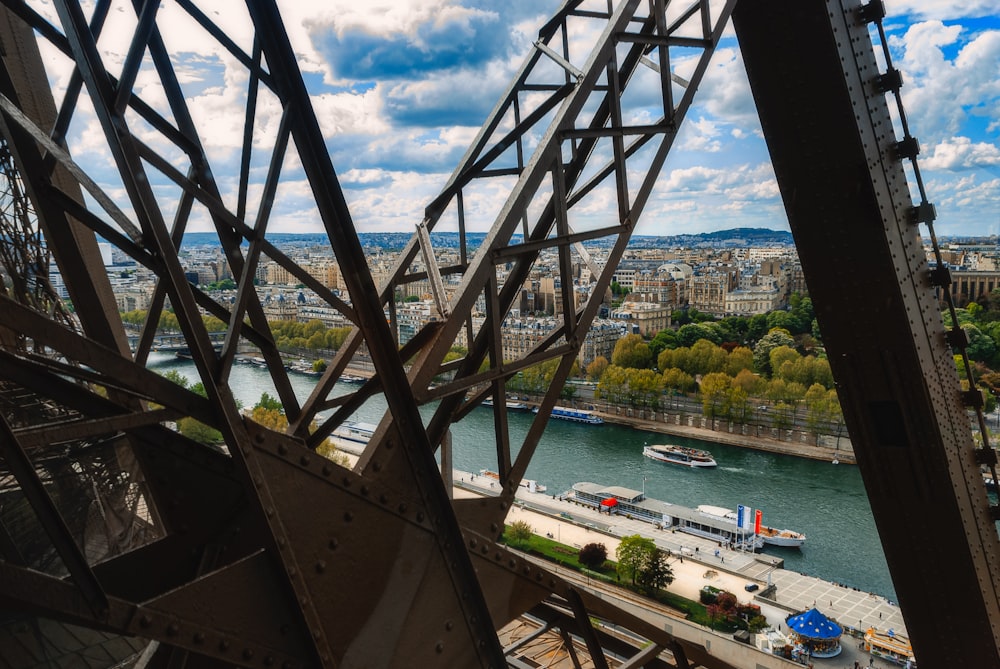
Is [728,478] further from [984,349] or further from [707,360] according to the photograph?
[707,360]

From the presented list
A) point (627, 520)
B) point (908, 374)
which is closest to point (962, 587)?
point (908, 374)

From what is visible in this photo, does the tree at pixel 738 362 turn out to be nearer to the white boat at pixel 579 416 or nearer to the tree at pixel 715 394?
the tree at pixel 715 394

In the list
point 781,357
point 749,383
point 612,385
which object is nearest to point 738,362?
point 781,357

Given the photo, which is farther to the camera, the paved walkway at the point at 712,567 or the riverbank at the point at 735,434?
the riverbank at the point at 735,434

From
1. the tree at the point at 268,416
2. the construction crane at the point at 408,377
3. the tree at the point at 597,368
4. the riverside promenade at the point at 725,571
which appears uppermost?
the construction crane at the point at 408,377

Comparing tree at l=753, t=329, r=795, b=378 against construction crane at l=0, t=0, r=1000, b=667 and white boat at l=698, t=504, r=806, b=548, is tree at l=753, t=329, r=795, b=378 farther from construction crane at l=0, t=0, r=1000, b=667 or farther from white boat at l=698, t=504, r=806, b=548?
Answer: construction crane at l=0, t=0, r=1000, b=667

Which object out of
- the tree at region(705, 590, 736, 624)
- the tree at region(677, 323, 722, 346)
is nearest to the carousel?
the tree at region(705, 590, 736, 624)

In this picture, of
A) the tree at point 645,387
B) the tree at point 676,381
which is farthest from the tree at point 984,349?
the tree at point 645,387
